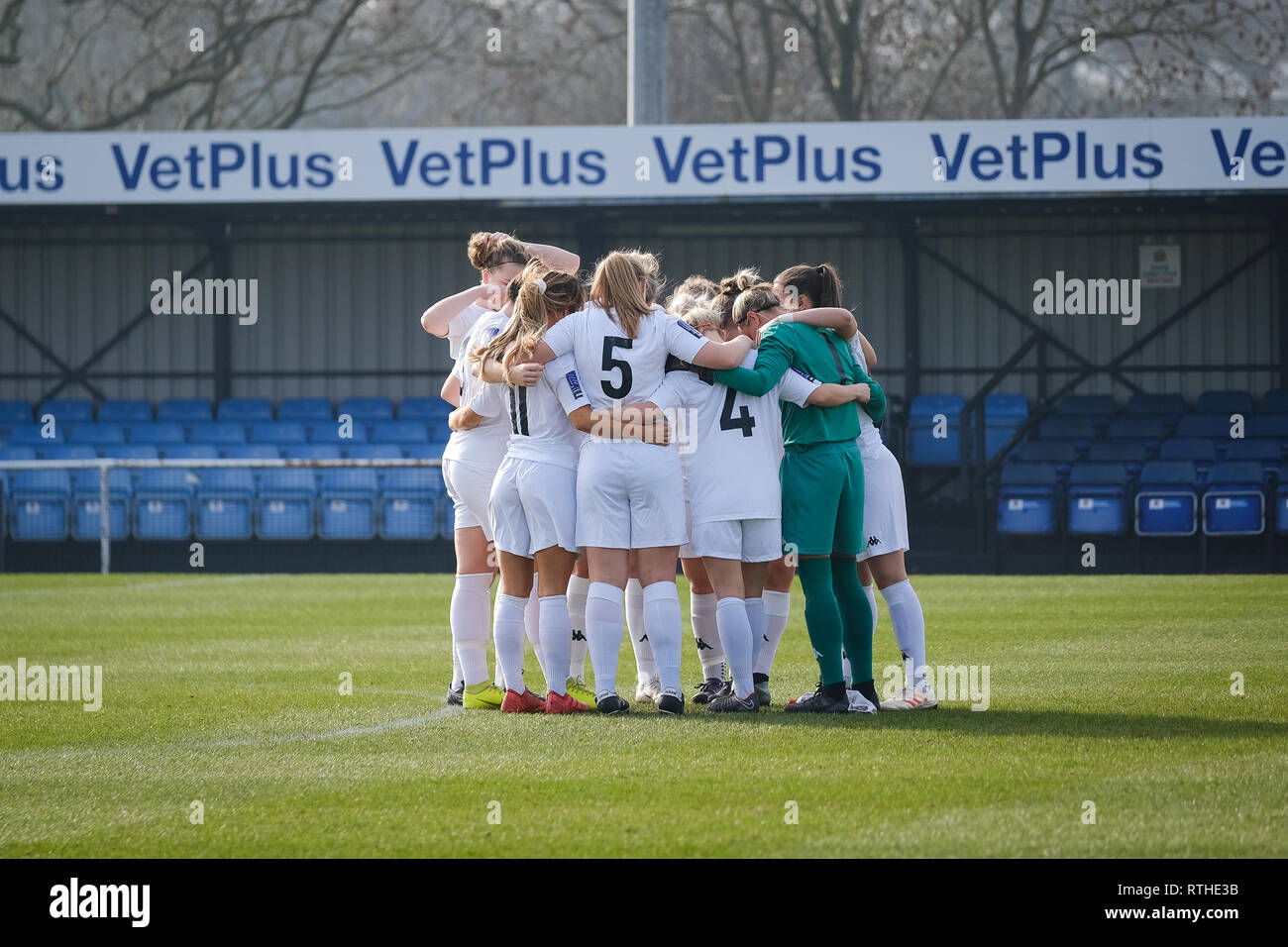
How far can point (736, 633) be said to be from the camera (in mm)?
6848

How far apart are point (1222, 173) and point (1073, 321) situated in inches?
156

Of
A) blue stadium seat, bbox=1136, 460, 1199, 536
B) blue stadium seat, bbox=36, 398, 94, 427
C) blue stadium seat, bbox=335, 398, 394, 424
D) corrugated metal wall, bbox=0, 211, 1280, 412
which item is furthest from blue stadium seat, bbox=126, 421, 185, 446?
blue stadium seat, bbox=1136, 460, 1199, 536

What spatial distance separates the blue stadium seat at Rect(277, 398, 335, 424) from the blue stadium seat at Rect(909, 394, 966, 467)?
309 inches

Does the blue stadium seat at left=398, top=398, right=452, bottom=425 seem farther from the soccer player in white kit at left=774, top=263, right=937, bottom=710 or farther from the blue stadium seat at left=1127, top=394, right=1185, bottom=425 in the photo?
the soccer player in white kit at left=774, top=263, right=937, bottom=710

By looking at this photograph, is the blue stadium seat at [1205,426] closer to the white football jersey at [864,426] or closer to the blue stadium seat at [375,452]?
the blue stadium seat at [375,452]

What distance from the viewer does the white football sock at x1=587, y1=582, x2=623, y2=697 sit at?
6.72 metres

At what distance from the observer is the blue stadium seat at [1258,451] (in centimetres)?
1786

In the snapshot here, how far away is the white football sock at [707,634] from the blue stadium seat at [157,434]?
14408mm

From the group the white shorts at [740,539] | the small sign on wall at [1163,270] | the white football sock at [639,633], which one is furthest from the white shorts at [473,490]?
the small sign on wall at [1163,270]

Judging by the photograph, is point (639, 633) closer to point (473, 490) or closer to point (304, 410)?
point (473, 490)

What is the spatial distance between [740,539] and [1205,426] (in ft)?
46.4

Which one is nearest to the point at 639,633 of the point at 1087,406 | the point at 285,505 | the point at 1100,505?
the point at 1100,505
